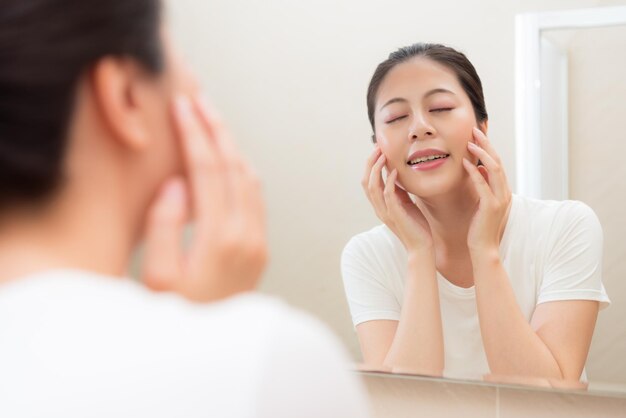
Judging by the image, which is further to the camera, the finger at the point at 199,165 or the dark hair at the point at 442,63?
the dark hair at the point at 442,63

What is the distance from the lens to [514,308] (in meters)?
0.89

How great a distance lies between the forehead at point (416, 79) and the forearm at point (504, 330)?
0.69ft

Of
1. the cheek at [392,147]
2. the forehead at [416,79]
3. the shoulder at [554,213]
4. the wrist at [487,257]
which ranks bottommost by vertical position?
the wrist at [487,257]

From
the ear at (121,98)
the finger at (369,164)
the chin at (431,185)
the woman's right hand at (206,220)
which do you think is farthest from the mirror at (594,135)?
the ear at (121,98)

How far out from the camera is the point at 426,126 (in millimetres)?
924

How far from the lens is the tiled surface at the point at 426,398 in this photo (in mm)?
949

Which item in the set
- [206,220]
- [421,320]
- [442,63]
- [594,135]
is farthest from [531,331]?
[206,220]

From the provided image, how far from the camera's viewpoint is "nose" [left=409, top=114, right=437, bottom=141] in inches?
36.3

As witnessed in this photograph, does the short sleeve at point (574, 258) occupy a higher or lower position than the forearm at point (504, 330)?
higher

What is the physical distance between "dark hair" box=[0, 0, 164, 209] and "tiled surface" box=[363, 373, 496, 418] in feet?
2.40

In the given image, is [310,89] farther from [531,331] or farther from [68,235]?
[68,235]

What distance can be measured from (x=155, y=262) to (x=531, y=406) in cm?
64

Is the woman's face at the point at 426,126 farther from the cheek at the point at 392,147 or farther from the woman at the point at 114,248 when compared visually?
the woman at the point at 114,248

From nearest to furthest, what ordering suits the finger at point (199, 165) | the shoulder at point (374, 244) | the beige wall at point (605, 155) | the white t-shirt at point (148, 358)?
1. the white t-shirt at point (148, 358)
2. the finger at point (199, 165)
3. the beige wall at point (605, 155)
4. the shoulder at point (374, 244)
